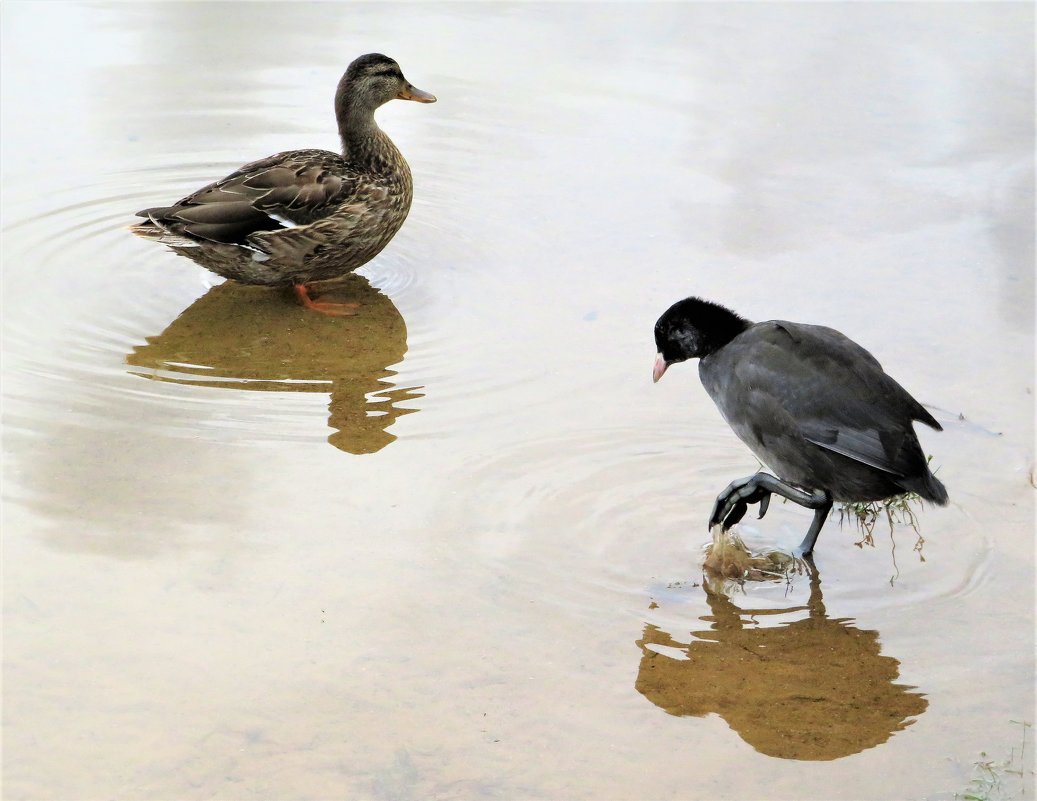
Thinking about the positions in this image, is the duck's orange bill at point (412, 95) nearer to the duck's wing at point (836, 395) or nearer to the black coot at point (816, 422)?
the black coot at point (816, 422)

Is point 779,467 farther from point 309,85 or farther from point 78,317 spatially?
point 309,85

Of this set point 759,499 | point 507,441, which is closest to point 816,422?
point 759,499

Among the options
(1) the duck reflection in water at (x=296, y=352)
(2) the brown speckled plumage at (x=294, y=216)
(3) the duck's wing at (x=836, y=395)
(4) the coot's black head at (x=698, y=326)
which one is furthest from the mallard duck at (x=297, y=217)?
(3) the duck's wing at (x=836, y=395)

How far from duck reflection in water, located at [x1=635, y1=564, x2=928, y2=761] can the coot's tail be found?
0.60m

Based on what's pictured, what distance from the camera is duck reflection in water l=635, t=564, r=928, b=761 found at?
4.51 meters

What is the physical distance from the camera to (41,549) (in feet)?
17.0

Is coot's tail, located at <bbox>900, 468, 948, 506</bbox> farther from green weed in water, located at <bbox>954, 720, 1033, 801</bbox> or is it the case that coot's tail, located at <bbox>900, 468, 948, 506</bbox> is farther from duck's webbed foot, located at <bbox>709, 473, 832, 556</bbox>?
green weed in water, located at <bbox>954, 720, 1033, 801</bbox>

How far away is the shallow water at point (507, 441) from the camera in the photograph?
4.40m

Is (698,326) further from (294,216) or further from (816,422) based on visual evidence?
(294,216)

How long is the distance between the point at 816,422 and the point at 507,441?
1.47m

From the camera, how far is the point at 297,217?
7559 mm

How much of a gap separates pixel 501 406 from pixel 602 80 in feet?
16.4

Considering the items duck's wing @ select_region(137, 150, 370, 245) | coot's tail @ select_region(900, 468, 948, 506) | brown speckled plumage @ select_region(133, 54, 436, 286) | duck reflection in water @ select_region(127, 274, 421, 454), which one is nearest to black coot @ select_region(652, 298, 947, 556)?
coot's tail @ select_region(900, 468, 948, 506)

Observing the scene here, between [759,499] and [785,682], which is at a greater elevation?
[759,499]
